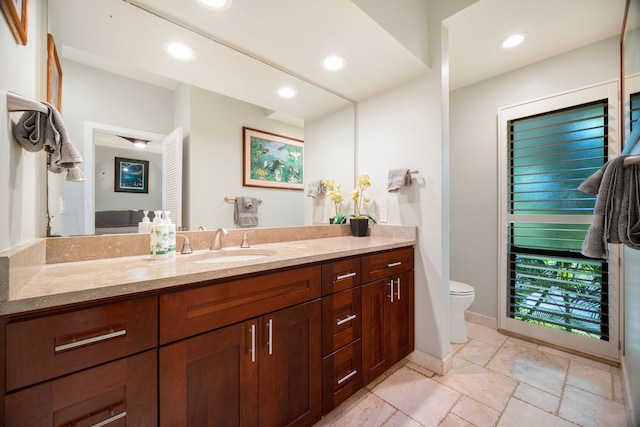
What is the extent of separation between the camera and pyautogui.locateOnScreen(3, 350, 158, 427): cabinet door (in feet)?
2.10

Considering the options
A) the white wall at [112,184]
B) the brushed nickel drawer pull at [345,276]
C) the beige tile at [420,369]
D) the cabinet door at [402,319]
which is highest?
the white wall at [112,184]

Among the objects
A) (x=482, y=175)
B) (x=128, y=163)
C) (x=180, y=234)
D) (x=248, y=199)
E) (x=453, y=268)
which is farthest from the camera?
(x=453, y=268)

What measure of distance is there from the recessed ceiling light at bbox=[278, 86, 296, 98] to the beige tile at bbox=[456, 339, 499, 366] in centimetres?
242

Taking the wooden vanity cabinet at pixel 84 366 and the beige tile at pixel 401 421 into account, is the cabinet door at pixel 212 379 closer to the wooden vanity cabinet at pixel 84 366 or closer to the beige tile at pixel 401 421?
the wooden vanity cabinet at pixel 84 366

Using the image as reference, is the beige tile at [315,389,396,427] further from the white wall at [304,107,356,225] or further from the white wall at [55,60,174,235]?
the white wall at [55,60,174,235]

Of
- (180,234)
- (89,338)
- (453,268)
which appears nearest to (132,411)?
(89,338)

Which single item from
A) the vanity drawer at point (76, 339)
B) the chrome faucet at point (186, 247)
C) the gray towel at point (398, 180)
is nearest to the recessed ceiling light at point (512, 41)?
the gray towel at point (398, 180)

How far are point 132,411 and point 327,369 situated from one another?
84 centimetres

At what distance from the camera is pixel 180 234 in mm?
1420

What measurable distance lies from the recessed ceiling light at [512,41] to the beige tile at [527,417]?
2.43 metres

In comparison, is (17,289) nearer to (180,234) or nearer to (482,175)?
(180,234)

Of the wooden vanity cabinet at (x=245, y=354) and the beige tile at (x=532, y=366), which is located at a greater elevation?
the wooden vanity cabinet at (x=245, y=354)

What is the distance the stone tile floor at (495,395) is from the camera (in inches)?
53.2

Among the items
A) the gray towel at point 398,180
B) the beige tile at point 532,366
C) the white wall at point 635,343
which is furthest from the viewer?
the gray towel at point 398,180
